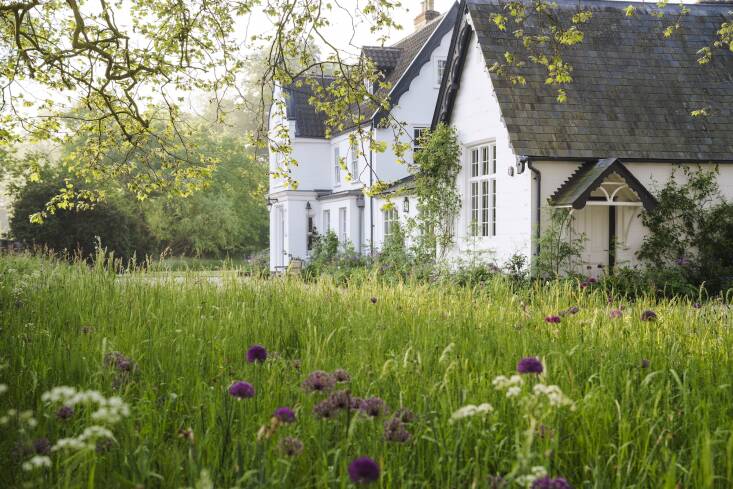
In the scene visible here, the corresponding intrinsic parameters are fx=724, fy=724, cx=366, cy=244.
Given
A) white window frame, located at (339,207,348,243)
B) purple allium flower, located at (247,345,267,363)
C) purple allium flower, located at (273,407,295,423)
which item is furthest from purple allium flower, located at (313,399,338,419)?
white window frame, located at (339,207,348,243)

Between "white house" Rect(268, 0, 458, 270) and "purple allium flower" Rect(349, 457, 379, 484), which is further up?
"white house" Rect(268, 0, 458, 270)

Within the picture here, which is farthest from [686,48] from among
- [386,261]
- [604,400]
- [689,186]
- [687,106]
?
[604,400]

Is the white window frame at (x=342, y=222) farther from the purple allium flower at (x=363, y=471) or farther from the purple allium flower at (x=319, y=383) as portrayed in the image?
the purple allium flower at (x=363, y=471)

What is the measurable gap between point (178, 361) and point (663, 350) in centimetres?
309

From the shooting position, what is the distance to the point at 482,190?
17641mm

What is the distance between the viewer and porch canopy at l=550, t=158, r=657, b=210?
14492 millimetres

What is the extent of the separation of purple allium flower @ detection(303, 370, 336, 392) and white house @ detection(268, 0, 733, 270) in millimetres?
12622

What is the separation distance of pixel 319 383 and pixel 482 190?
15430 mm

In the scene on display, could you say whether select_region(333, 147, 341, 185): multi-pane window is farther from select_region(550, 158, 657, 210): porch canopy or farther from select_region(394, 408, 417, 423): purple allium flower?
select_region(394, 408, 417, 423): purple allium flower

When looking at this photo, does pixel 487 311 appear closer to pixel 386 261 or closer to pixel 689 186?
pixel 689 186

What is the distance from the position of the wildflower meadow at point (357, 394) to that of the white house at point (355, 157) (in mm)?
15745

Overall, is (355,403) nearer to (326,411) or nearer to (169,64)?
(326,411)

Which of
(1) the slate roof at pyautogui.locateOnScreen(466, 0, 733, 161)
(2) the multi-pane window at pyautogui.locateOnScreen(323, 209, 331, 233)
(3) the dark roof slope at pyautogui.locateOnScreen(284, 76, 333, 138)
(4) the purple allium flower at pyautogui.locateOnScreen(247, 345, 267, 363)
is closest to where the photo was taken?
(4) the purple allium flower at pyautogui.locateOnScreen(247, 345, 267, 363)

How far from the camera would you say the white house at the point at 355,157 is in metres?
25.0
